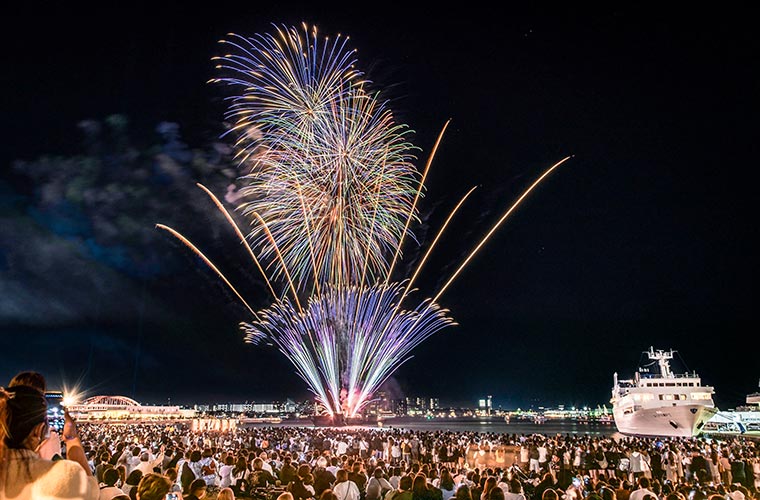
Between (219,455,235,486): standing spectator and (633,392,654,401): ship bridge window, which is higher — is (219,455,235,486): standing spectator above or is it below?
below

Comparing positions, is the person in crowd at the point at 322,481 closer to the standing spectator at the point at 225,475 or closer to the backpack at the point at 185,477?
the backpack at the point at 185,477

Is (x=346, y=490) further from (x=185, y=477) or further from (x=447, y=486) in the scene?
(x=185, y=477)

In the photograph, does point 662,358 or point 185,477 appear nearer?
point 185,477

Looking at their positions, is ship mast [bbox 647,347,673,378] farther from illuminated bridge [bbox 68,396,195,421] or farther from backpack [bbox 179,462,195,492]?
illuminated bridge [bbox 68,396,195,421]

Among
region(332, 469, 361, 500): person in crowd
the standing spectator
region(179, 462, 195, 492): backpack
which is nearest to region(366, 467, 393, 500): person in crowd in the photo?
region(332, 469, 361, 500): person in crowd

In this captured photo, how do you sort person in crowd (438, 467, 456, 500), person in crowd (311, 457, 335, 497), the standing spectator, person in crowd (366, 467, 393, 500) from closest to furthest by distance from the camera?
person in crowd (438, 467, 456, 500) < person in crowd (366, 467, 393, 500) < person in crowd (311, 457, 335, 497) < the standing spectator

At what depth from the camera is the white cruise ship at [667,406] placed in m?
54.0

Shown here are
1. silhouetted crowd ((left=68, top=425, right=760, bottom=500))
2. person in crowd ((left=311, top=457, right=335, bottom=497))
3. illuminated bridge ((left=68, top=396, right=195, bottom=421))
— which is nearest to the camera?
silhouetted crowd ((left=68, top=425, right=760, bottom=500))

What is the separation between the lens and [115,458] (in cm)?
1590

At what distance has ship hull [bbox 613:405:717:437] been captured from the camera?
2114 inches

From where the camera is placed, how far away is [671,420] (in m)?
54.9

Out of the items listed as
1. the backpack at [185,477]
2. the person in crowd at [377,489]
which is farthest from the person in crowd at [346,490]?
the backpack at [185,477]

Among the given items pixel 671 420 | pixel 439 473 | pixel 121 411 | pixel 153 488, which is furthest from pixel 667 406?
pixel 121 411

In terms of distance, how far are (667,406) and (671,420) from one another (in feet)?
5.56
